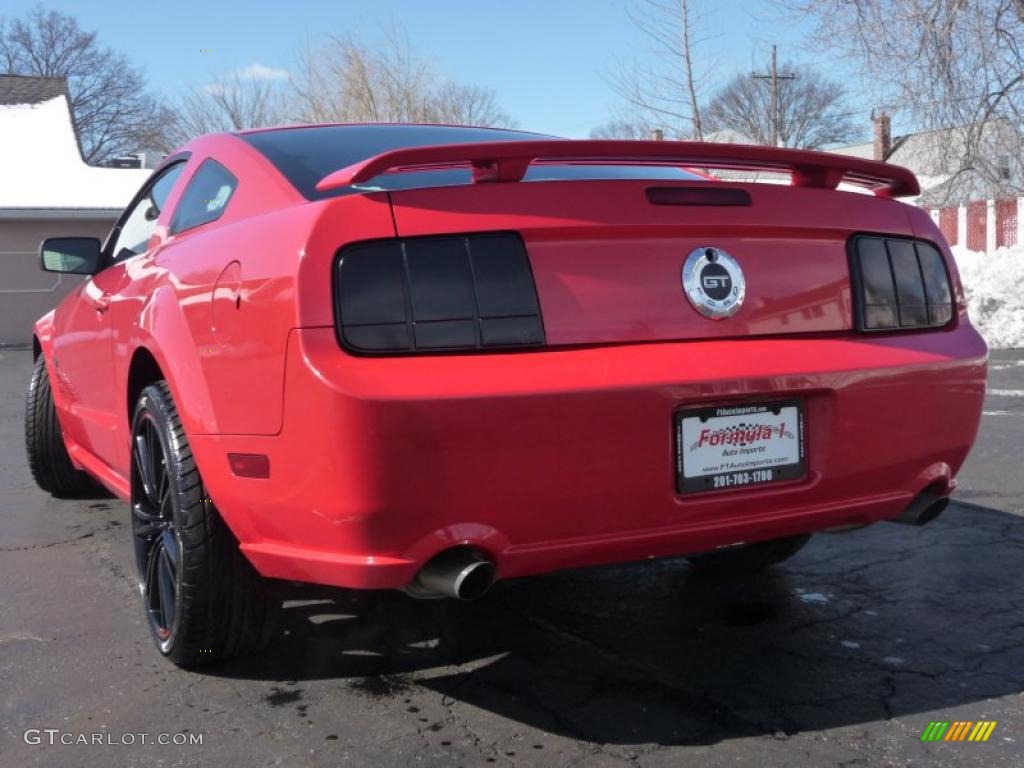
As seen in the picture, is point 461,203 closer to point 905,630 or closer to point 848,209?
point 848,209

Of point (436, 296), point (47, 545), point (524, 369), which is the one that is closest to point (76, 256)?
point (47, 545)

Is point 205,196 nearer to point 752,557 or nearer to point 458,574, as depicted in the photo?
point 458,574

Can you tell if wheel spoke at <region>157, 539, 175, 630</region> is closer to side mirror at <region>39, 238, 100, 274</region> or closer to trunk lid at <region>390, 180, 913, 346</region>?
trunk lid at <region>390, 180, 913, 346</region>

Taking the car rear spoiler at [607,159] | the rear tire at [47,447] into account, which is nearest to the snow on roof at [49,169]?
the rear tire at [47,447]

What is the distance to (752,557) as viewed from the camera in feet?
12.6

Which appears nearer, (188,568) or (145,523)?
(188,568)

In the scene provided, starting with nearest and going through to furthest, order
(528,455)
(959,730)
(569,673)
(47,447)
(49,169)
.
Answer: (528,455) < (959,730) < (569,673) < (47,447) < (49,169)

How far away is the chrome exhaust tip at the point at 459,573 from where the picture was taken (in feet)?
7.91

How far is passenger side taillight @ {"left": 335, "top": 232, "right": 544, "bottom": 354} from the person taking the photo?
7.75 feet

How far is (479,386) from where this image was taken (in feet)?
7.68

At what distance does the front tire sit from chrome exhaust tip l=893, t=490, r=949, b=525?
1714mm

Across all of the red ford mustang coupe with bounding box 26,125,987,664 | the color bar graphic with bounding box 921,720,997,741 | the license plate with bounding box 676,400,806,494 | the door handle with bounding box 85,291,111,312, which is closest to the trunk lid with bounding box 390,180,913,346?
the red ford mustang coupe with bounding box 26,125,987,664

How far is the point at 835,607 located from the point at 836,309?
112 centimetres

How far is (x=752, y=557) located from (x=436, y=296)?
1931mm
